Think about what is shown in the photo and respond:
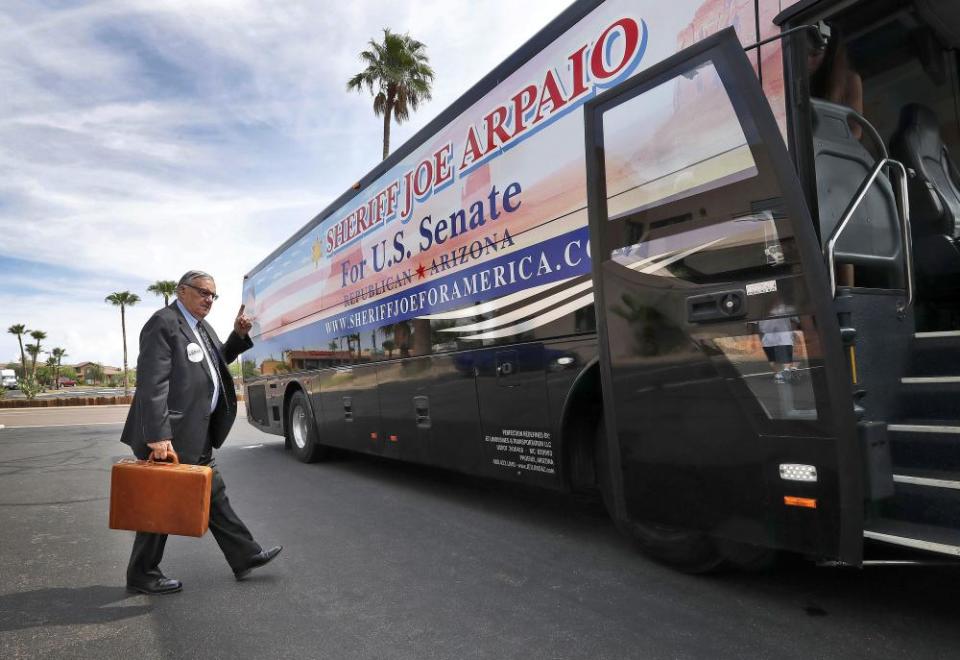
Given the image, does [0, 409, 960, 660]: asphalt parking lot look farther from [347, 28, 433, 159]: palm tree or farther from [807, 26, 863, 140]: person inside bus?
[347, 28, 433, 159]: palm tree

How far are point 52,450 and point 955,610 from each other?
13716 mm

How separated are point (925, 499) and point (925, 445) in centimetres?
22

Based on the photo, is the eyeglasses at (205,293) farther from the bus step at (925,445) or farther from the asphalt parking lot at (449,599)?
the bus step at (925,445)

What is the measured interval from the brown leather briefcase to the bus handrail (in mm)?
3316

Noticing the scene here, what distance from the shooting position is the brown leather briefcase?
3650 millimetres

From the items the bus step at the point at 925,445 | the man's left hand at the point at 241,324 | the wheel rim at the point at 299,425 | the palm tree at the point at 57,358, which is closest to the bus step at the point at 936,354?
the bus step at the point at 925,445

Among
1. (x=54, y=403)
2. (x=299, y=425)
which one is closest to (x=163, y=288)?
(x=54, y=403)

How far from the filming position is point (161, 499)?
12.0ft

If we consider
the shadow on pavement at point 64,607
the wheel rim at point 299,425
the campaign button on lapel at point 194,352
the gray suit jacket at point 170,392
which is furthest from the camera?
the wheel rim at point 299,425

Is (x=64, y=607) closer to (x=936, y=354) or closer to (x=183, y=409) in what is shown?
(x=183, y=409)

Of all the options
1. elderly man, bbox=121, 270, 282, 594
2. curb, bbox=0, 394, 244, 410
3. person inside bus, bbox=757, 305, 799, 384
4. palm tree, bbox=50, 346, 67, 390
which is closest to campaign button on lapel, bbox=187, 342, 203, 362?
elderly man, bbox=121, 270, 282, 594

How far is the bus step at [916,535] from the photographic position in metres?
2.38

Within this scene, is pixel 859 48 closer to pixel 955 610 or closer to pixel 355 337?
pixel 955 610

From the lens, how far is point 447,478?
743 centimetres
